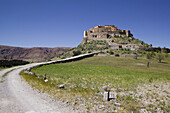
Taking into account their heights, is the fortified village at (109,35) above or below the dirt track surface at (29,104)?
above

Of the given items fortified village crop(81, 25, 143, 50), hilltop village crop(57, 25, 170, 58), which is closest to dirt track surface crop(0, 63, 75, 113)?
hilltop village crop(57, 25, 170, 58)

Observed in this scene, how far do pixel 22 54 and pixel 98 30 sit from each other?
138178mm

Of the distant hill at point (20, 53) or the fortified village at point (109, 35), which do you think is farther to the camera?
the distant hill at point (20, 53)

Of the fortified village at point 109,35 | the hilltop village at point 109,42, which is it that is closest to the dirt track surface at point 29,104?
the hilltop village at point 109,42

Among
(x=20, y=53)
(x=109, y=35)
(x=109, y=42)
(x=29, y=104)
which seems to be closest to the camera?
(x=29, y=104)

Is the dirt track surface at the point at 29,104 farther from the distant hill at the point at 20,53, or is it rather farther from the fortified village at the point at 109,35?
the distant hill at the point at 20,53

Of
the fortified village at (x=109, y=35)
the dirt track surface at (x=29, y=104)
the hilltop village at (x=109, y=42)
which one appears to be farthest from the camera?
the fortified village at (x=109, y=35)

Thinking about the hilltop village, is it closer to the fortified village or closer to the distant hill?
the fortified village

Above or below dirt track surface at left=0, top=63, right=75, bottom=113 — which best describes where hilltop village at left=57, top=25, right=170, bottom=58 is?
above

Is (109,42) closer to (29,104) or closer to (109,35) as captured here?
(109,35)

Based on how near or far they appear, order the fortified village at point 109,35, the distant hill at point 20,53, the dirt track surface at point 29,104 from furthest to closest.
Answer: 1. the distant hill at point 20,53
2. the fortified village at point 109,35
3. the dirt track surface at point 29,104

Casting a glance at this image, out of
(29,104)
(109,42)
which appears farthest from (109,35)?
(29,104)

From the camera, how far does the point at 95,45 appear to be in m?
73.3

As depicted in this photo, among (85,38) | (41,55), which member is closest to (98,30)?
(85,38)
